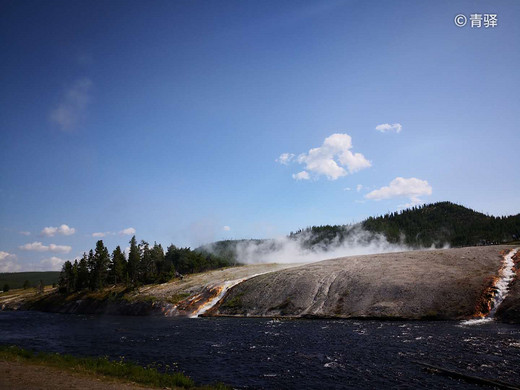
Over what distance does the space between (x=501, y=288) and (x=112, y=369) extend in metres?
60.0

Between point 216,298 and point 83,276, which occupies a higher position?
point 83,276

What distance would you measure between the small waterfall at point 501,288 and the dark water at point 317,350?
400 centimetres

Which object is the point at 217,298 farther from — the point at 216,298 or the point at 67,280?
the point at 67,280

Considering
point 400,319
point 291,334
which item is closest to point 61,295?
point 291,334

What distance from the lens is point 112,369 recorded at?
25.5 meters

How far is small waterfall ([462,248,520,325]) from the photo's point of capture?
1859 inches

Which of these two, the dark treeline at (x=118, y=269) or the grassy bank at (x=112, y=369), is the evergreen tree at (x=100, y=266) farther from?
the grassy bank at (x=112, y=369)

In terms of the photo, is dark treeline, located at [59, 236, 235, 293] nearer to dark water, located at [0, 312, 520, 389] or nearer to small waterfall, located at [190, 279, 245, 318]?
small waterfall, located at [190, 279, 245, 318]

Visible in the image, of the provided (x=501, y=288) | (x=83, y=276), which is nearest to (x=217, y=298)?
(x=501, y=288)

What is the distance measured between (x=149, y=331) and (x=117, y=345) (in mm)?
12015

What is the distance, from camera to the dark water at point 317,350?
2436 cm

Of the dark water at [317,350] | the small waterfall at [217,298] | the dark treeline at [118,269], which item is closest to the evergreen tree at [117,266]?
the dark treeline at [118,269]

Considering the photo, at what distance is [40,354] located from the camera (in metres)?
30.8

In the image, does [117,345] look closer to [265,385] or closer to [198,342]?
[198,342]
